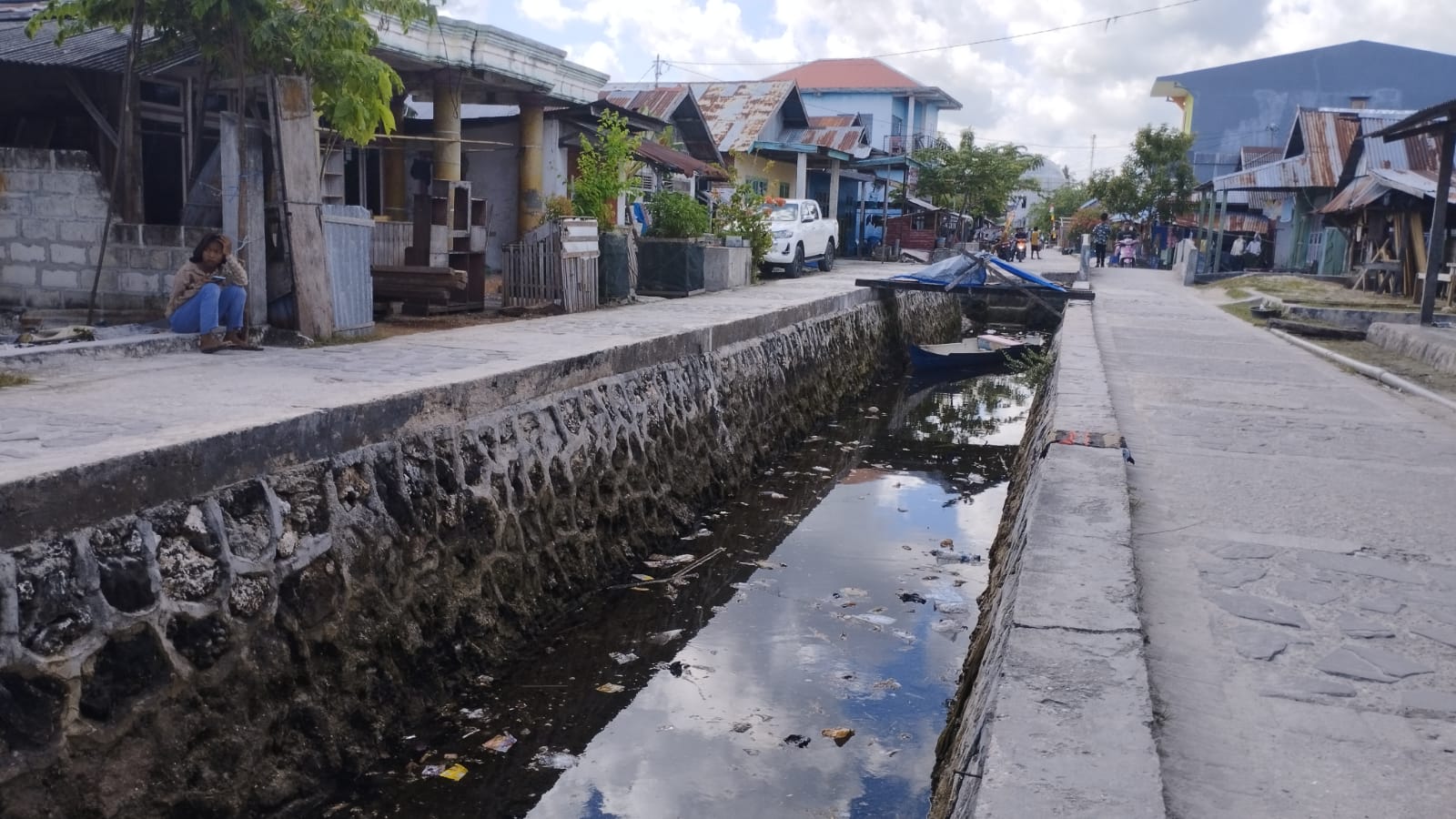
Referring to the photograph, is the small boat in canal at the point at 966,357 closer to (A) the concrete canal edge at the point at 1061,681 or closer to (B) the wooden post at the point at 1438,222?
(B) the wooden post at the point at 1438,222

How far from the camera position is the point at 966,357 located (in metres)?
17.7

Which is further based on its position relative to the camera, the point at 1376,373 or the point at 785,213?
the point at 785,213

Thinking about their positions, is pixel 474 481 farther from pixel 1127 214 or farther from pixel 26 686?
pixel 1127 214

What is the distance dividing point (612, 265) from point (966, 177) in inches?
987

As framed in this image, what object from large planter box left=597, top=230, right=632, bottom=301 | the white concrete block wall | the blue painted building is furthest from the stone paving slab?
the blue painted building

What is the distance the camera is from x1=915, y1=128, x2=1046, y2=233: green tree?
35.5 metres

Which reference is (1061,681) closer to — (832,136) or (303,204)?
(303,204)

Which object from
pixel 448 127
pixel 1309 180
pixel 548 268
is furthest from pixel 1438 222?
pixel 1309 180

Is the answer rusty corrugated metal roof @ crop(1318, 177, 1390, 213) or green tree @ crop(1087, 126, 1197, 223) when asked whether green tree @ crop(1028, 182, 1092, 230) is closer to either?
green tree @ crop(1087, 126, 1197, 223)

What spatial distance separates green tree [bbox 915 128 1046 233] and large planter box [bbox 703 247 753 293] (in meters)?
19.4

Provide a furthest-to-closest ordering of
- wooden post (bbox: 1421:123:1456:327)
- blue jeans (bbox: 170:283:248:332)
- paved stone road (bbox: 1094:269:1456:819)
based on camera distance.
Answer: wooden post (bbox: 1421:123:1456:327) < blue jeans (bbox: 170:283:248:332) < paved stone road (bbox: 1094:269:1456:819)

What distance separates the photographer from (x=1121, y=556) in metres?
3.98

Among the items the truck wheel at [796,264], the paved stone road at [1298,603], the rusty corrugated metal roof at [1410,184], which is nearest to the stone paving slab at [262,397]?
the paved stone road at [1298,603]

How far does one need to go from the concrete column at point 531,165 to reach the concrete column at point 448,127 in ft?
6.08
